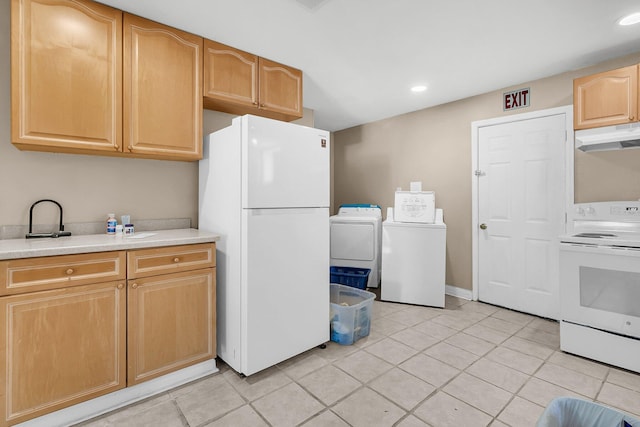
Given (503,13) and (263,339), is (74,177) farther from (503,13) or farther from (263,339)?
(503,13)

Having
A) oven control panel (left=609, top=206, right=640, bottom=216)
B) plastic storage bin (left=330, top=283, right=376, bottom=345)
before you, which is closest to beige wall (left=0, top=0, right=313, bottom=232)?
plastic storage bin (left=330, top=283, right=376, bottom=345)

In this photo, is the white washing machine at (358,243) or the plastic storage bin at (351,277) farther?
the white washing machine at (358,243)

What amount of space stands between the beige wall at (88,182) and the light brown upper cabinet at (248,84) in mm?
318

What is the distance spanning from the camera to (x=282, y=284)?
2090mm

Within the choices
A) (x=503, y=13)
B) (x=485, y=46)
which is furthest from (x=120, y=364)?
(x=485, y=46)

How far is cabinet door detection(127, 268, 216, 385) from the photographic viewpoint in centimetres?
174

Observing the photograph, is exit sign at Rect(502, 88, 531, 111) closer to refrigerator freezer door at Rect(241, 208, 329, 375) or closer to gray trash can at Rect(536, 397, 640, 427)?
refrigerator freezer door at Rect(241, 208, 329, 375)

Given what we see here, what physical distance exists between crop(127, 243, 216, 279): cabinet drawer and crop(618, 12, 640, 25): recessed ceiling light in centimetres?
318

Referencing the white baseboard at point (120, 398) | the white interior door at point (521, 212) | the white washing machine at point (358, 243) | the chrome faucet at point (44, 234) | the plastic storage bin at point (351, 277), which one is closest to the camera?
the white baseboard at point (120, 398)

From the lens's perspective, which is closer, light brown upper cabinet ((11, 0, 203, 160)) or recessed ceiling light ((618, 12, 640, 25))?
light brown upper cabinet ((11, 0, 203, 160))

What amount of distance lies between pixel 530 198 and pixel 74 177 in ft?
13.0

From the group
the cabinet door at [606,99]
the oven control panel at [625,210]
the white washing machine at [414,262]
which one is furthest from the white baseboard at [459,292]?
the cabinet door at [606,99]

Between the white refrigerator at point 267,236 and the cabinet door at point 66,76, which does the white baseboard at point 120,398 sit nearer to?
the white refrigerator at point 267,236

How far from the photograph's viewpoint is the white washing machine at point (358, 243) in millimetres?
3975
